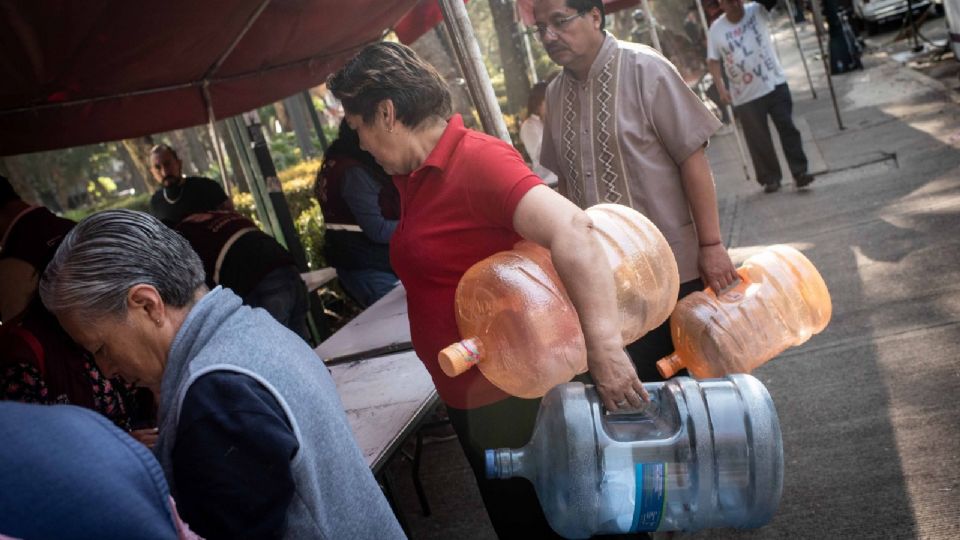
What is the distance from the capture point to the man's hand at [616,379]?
196 cm

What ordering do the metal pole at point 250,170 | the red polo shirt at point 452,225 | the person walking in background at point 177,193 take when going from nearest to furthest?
1. the red polo shirt at point 452,225
2. the person walking in background at point 177,193
3. the metal pole at point 250,170

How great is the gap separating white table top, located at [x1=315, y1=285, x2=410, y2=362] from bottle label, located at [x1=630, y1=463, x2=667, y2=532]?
2.22 m

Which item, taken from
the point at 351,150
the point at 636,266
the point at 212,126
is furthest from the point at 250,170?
the point at 636,266

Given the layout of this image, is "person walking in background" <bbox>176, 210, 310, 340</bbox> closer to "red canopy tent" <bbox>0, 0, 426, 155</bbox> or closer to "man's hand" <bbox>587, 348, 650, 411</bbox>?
"red canopy tent" <bbox>0, 0, 426, 155</bbox>

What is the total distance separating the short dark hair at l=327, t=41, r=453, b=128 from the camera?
7.16 feet

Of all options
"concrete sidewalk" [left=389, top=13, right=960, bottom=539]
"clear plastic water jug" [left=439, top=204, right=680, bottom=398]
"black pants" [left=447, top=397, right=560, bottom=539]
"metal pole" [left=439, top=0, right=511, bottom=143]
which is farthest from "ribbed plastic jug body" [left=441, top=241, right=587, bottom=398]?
"concrete sidewalk" [left=389, top=13, right=960, bottom=539]

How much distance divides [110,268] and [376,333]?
114 inches

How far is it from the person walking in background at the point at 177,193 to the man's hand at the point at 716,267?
4.32 meters

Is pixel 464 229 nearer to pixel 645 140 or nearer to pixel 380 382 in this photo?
pixel 645 140

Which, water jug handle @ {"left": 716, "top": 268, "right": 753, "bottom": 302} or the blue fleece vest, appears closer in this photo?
the blue fleece vest

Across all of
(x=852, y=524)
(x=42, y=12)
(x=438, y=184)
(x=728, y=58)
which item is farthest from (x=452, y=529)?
(x=728, y=58)

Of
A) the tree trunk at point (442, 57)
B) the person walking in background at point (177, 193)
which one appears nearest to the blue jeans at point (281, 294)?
the person walking in background at point (177, 193)

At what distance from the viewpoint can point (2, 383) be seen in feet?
9.85

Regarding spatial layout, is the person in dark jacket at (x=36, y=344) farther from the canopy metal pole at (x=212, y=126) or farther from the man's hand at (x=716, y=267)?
the canopy metal pole at (x=212, y=126)
